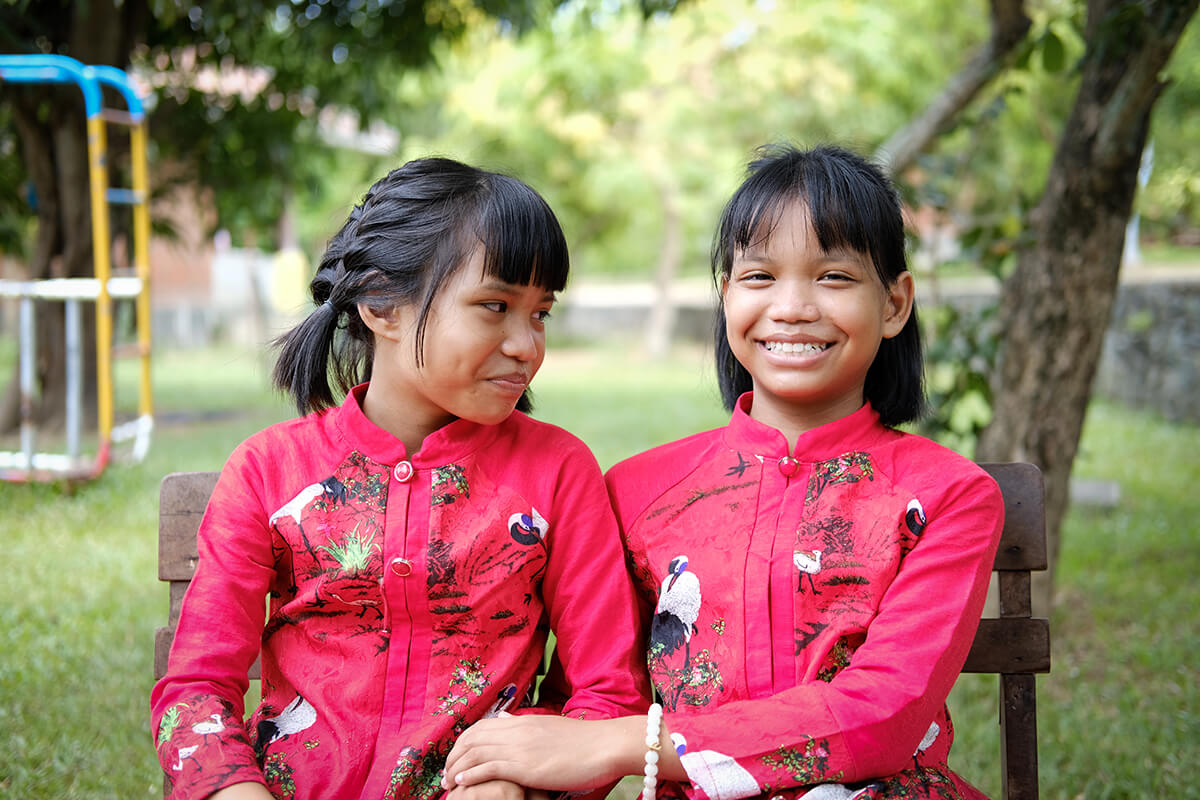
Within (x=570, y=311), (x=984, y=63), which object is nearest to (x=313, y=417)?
(x=984, y=63)

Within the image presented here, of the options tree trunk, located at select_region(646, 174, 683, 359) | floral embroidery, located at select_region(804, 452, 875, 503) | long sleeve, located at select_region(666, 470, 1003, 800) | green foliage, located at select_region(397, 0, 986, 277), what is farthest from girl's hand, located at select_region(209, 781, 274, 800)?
tree trunk, located at select_region(646, 174, 683, 359)

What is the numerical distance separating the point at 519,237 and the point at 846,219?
53cm

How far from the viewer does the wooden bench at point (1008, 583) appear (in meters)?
1.87

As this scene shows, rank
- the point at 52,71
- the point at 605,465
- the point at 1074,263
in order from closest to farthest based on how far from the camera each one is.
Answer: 1. the point at 1074,263
2. the point at 52,71
3. the point at 605,465

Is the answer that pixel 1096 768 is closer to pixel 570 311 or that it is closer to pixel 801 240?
pixel 801 240

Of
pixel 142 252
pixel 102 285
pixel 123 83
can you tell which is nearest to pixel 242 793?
pixel 102 285

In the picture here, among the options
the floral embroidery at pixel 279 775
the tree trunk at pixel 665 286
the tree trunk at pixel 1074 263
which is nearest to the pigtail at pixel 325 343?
the floral embroidery at pixel 279 775

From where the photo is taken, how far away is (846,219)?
173 centimetres

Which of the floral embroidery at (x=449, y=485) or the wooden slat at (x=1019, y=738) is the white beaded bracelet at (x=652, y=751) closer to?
the floral embroidery at (x=449, y=485)

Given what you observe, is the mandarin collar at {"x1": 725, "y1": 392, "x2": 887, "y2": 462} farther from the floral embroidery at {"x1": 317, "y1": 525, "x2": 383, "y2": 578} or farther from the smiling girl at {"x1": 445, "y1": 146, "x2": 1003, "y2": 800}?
the floral embroidery at {"x1": 317, "y1": 525, "x2": 383, "y2": 578}

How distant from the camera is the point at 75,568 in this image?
4.36 meters

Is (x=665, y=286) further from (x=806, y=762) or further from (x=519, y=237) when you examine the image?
(x=806, y=762)

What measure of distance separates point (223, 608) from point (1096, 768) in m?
2.28

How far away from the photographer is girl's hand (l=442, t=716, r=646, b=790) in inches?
60.0
